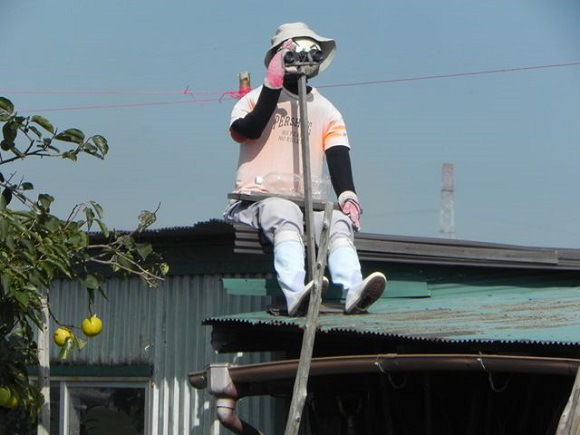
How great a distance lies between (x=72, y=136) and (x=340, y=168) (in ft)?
5.26

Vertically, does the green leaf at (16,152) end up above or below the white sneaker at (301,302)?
above

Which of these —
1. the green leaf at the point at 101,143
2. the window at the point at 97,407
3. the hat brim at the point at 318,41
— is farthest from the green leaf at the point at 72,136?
the window at the point at 97,407

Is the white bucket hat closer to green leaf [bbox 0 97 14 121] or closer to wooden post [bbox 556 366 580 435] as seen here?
green leaf [bbox 0 97 14 121]

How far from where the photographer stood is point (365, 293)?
6.34 meters

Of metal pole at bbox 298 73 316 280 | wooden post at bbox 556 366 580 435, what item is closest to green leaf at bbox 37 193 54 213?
metal pole at bbox 298 73 316 280

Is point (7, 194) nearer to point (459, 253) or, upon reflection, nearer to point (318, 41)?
point (318, 41)

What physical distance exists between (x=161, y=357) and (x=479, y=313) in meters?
2.70

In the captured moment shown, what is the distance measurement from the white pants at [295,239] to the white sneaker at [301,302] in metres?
0.13

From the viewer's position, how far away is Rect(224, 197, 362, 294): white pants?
6.54 metres

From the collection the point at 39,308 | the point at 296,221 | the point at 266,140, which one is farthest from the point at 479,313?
the point at 39,308

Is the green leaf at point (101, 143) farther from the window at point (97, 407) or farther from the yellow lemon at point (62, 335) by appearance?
the window at point (97, 407)

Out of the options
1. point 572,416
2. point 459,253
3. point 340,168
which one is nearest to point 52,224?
point 340,168

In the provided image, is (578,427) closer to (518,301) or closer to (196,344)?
(518,301)

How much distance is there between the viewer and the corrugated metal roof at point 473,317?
5.45m
